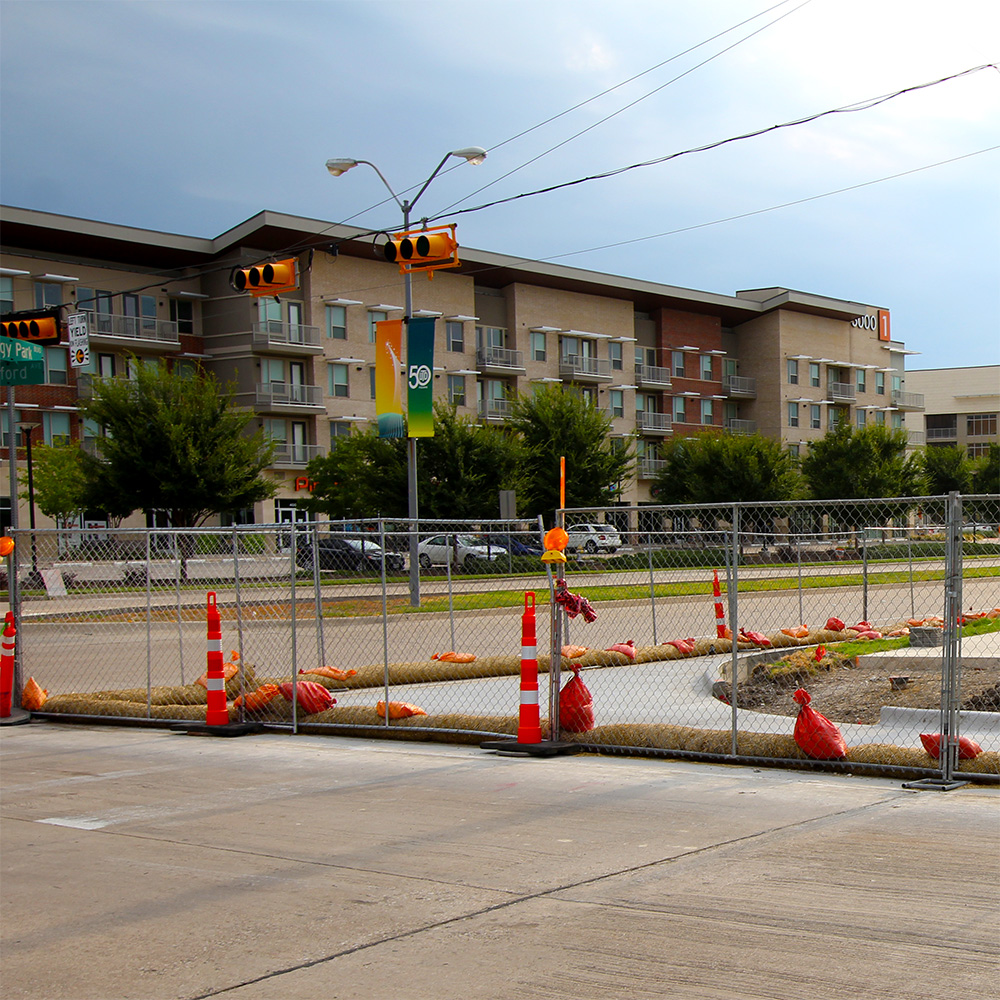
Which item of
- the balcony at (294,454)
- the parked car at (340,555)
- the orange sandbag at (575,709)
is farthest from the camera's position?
the balcony at (294,454)

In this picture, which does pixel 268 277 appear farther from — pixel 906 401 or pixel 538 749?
pixel 906 401

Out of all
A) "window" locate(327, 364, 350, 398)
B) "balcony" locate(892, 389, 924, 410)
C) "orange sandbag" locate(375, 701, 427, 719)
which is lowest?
"orange sandbag" locate(375, 701, 427, 719)

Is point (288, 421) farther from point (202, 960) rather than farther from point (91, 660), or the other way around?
point (202, 960)

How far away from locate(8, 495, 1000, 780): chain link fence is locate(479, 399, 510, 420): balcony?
168 feet

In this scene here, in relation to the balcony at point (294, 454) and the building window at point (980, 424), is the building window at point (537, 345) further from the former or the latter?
the building window at point (980, 424)

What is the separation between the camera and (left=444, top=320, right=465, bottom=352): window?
64.9 metres

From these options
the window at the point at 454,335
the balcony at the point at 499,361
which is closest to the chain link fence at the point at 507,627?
the window at the point at 454,335

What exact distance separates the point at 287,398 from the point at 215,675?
4923 centimetres

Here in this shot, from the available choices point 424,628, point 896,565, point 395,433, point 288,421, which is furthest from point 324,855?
point 288,421

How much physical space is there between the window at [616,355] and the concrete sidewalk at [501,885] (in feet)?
216

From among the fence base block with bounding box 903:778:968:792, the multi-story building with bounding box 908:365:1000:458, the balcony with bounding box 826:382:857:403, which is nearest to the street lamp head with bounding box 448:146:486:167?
the fence base block with bounding box 903:778:968:792

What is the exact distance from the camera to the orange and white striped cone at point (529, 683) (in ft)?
30.2

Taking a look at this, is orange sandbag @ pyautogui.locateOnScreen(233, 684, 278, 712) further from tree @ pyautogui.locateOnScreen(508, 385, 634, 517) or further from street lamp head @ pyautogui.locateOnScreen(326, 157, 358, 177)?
tree @ pyautogui.locateOnScreen(508, 385, 634, 517)

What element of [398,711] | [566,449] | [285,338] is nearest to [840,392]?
[566,449]
